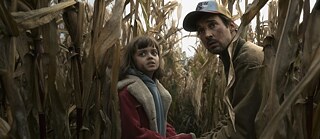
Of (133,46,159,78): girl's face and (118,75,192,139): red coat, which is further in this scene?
(133,46,159,78): girl's face

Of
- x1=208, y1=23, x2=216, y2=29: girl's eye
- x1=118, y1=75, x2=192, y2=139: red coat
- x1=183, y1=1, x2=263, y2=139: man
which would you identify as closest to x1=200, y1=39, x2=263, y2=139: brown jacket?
x1=183, y1=1, x2=263, y2=139: man

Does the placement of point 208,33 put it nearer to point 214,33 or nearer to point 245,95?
point 214,33

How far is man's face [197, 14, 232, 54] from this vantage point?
3.92 feet

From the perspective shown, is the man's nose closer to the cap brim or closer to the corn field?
the cap brim

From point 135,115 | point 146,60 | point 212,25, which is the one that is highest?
point 212,25

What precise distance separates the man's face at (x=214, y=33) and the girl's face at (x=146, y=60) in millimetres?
266

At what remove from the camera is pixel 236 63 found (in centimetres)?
113

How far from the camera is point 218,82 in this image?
2271 mm

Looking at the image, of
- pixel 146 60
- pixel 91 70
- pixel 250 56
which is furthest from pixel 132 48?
pixel 91 70

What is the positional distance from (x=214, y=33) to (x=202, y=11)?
0.08 m

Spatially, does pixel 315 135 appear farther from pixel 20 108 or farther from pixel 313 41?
pixel 20 108

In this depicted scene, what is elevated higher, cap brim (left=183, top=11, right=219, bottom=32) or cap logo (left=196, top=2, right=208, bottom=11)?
cap logo (left=196, top=2, right=208, bottom=11)

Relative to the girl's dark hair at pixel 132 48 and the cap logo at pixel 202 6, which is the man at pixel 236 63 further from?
the girl's dark hair at pixel 132 48

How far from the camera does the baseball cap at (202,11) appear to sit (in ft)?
4.00
